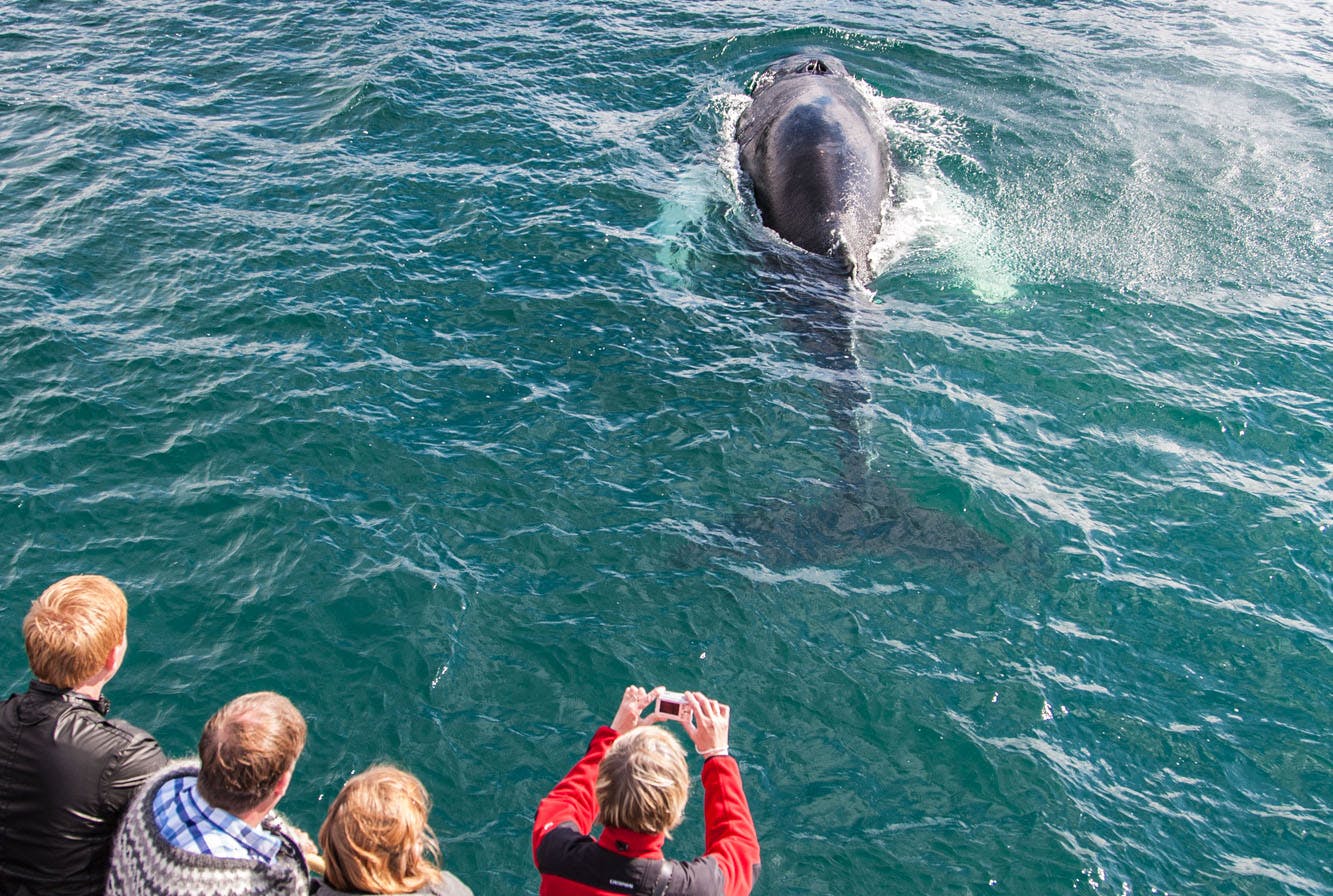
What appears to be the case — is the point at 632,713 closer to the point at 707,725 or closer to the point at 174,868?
the point at 707,725

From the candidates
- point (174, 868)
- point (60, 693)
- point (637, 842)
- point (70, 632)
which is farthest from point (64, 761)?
point (637, 842)

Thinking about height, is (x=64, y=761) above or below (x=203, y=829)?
below

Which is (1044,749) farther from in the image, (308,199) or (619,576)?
(308,199)

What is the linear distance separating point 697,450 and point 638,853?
7.25 metres

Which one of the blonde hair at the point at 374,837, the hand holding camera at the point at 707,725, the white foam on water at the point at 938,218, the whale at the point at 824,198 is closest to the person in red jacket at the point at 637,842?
the hand holding camera at the point at 707,725

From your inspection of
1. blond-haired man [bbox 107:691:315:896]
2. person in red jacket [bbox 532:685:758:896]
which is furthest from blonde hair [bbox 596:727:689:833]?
blond-haired man [bbox 107:691:315:896]

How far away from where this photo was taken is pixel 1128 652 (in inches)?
386

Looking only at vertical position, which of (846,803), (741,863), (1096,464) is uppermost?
(741,863)

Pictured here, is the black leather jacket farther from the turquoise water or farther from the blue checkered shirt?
the turquoise water

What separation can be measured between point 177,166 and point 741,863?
16652 mm

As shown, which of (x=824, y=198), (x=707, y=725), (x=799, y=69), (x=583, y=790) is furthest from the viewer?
(x=799, y=69)

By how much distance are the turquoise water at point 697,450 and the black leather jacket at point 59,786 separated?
2791mm

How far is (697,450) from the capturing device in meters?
12.1

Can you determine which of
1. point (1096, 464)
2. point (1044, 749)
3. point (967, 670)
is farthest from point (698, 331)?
point (1044, 749)
